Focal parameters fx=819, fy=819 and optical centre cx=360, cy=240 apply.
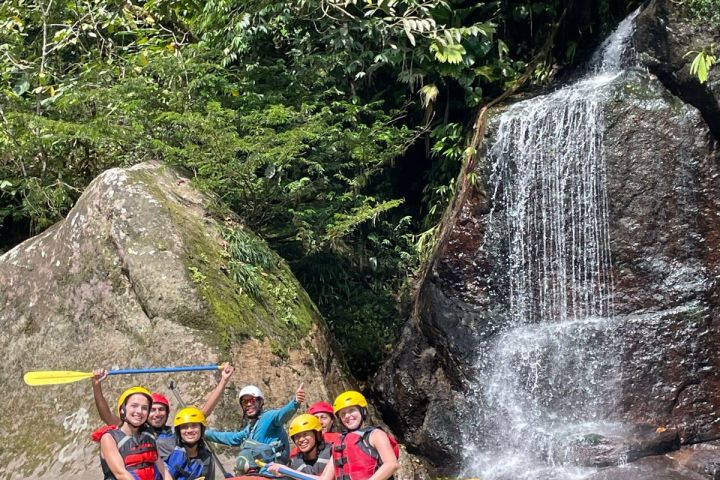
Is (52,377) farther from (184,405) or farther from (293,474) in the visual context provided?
(293,474)

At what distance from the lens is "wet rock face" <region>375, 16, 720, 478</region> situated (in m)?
8.53

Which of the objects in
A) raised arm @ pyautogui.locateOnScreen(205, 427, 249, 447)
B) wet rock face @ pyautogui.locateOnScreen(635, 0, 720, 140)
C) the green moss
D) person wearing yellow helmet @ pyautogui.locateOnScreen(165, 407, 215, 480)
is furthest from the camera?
wet rock face @ pyautogui.locateOnScreen(635, 0, 720, 140)

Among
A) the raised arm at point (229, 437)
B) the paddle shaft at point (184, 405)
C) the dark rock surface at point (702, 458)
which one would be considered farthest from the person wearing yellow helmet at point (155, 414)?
the dark rock surface at point (702, 458)

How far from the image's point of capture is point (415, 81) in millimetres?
11164

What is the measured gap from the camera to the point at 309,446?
15.8 ft

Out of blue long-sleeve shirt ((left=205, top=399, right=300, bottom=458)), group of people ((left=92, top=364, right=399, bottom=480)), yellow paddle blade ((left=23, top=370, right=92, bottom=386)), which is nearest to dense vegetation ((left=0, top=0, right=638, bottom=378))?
yellow paddle blade ((left=23, top=370, right=92, bottom=386))

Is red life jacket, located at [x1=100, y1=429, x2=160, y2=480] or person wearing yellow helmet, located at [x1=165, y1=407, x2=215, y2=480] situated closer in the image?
red life jacket, located at [x1=100, y1=429, x2=160, y2=480]

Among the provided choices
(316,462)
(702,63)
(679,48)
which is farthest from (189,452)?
(679,48)

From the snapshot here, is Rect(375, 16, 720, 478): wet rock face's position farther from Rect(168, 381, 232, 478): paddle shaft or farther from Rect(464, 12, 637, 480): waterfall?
Rect(168, 381, 232, 478): paddle shaft

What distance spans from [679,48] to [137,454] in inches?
302

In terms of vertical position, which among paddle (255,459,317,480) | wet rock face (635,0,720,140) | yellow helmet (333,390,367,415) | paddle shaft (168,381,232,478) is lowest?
paddle shaft (168,381,232,478)

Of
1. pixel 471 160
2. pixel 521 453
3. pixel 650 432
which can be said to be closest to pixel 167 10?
pixel 471 160

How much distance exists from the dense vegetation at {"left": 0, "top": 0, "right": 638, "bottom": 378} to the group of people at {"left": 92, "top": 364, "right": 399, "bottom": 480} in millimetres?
3768

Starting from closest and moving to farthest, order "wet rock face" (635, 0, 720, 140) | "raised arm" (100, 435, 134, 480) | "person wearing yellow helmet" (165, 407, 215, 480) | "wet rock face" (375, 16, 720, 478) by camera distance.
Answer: "raised arm" (100, 435, 134, 480)
"person wearing yellow helmet" (165, 407, 215, 480)
"wet rock face" (375, 16, 720, 478)
"wet rock face" (635, 0, 720, 140)
